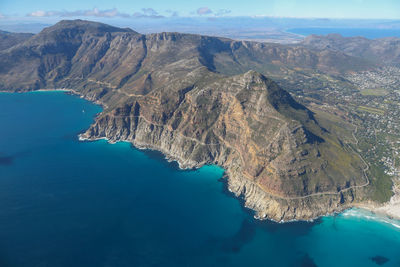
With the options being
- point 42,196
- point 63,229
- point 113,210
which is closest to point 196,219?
point 113,210

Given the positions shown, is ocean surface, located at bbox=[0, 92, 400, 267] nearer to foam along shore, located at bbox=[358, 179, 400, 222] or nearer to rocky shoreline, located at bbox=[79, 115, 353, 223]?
rocky shoreline, located at bbox=[79, 115, 353, 223]

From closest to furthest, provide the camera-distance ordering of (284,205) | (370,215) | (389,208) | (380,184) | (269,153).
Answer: (284,205) → (370,215) → (389,208) → (269,153) → (380,184)

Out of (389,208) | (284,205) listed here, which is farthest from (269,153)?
(389,208)

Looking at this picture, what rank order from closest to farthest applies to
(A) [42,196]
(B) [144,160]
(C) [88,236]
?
(C) [88,236], (A) [42,196], (B) [144,160]

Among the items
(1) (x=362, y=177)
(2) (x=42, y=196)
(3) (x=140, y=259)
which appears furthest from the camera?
(1) (x=362, y=177)

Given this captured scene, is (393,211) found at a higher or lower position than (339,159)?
lower

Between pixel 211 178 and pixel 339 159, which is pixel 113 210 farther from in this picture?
pixel 339 159

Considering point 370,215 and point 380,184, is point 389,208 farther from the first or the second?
point 380,184

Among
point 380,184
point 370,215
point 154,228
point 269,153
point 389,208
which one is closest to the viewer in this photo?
point 154,228
